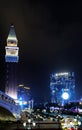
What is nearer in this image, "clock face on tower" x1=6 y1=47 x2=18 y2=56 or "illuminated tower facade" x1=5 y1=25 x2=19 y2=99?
"illuminated tower facade" x1=5 y1=25 x2=19 y2=99

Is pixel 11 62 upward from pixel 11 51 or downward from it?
downward

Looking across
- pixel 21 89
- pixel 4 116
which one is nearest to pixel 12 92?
pixel 4 116

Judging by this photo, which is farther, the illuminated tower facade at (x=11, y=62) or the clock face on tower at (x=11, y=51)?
the clock face on tower at (x=11, y=51)

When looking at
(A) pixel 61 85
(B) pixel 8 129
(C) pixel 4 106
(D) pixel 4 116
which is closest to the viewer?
(B) pixel 8 129

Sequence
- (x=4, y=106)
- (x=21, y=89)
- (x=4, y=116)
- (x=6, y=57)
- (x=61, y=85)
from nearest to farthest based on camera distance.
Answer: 1. (x=4, y=106)
2. (x=4, y=116)
3. (x=6, y=57)
4. (x=21, y=89)
5. (x=61, y=85)

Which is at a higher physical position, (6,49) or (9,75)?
(6,49)

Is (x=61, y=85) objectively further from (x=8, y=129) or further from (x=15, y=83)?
(x=8, y=129)

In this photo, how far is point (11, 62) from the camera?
101625 millimetres

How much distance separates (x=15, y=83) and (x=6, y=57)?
28.2 ft

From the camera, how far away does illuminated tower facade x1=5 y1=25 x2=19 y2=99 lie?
320 ft

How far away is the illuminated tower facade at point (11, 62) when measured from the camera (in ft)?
320

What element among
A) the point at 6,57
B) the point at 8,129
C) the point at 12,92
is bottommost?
the point at 8,129

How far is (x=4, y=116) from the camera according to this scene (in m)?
54.8

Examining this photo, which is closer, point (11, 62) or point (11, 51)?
point (11, 62)
